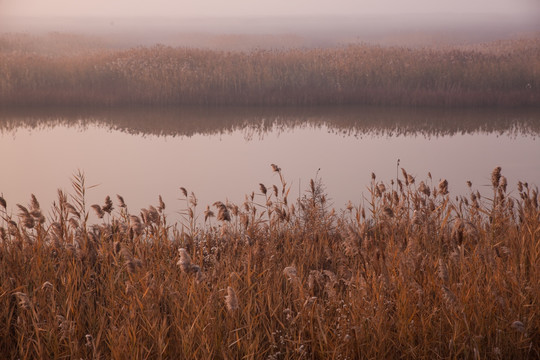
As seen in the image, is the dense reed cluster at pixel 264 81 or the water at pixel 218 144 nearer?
the water at pixel 218 144

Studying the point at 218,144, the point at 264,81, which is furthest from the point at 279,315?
the point at 264,81

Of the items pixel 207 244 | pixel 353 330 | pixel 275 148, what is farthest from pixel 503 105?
pixel 353 330

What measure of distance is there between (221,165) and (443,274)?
5330mm

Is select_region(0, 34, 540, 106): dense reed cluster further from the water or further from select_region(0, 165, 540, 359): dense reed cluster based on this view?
select_region(0, 165, 540, 359): dense reed cluster

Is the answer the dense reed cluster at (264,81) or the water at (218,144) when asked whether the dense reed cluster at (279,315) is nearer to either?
the water at (218,144)

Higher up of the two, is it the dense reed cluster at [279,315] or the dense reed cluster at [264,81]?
the dense reed cluster at [264,81]

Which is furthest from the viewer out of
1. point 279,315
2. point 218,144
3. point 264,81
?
point 264,81

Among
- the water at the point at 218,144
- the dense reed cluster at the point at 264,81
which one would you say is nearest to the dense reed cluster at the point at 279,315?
the water at the point at 218,144

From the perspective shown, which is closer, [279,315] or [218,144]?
[279,315]

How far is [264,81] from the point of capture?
1409 centimetres

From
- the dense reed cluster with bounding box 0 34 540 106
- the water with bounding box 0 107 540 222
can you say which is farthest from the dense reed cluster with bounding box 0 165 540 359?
the dense reed cluster with bounding box 0 34 540 106

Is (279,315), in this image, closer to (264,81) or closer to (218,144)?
(218,144)

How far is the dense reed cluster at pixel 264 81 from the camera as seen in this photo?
1334cm

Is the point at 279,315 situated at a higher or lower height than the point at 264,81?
lower
